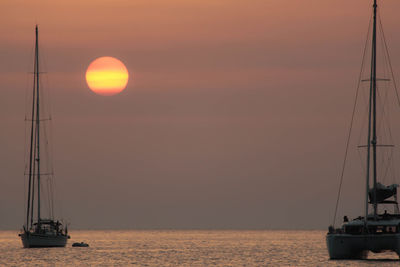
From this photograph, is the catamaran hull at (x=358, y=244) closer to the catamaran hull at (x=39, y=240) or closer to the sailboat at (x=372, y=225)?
the sailboat at (x=372, y=225)

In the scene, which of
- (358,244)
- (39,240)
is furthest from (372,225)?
(39,240)

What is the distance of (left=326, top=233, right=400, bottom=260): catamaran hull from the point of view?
94.4 meters

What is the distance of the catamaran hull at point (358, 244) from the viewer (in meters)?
94.4

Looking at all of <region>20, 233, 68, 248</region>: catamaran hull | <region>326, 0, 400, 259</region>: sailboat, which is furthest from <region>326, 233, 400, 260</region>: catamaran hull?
<region>20, 233, 68, 248</region>: catamaran hull

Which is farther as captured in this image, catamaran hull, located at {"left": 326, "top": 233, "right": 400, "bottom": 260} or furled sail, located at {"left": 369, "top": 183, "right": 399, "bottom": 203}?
furled sail, located at {"left": 369, "top": 183, "right": 399, "bottom": 203}

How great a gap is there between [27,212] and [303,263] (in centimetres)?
4065

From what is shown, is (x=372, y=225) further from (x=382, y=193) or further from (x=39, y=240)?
(x=39, y=240)

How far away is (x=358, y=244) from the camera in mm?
95688

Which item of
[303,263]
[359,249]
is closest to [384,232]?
[359,249]

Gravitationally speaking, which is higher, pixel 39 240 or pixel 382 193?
pixel 382 193

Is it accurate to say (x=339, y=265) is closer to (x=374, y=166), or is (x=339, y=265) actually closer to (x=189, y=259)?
(x=374, y=166)

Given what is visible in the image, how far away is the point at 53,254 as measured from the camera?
13000 cm

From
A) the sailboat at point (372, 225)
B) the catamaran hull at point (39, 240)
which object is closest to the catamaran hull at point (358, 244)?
the sailboat at point (372, 225)

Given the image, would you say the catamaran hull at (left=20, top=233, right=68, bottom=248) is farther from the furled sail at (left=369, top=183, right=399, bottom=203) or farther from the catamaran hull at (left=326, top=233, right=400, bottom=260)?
the furled sail at (left=369, top=183, right=399, bottom=203)
